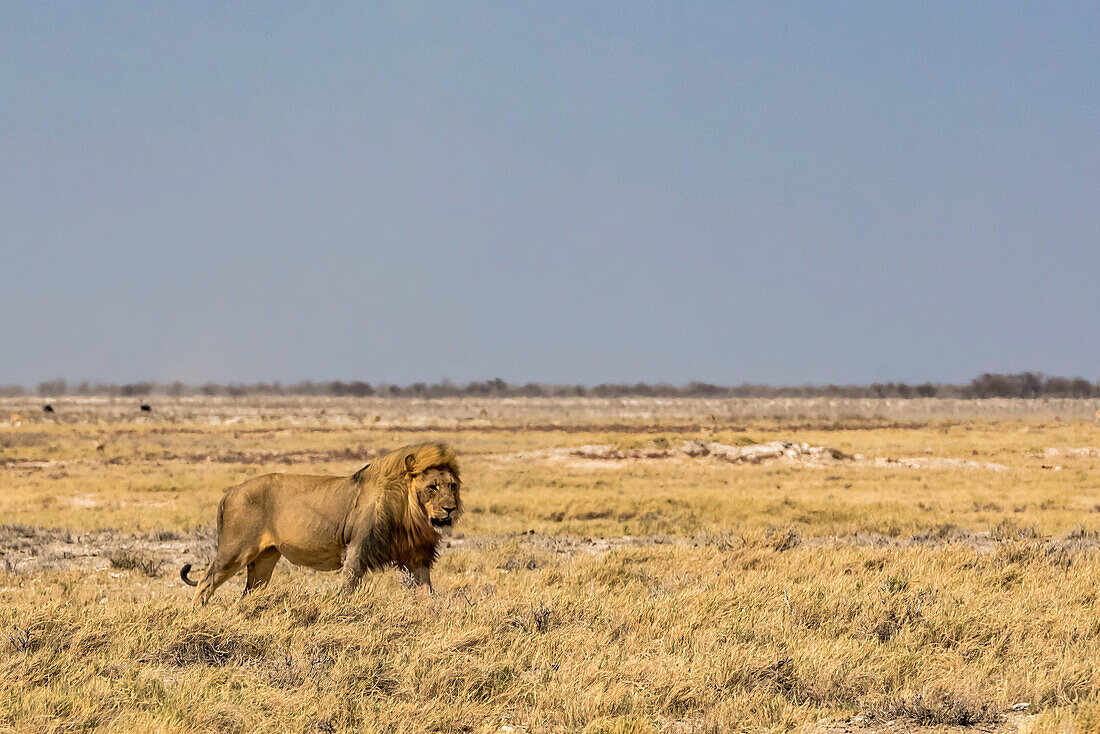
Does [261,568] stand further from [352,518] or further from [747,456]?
[747,456]

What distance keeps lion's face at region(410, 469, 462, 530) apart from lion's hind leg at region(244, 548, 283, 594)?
1609mm

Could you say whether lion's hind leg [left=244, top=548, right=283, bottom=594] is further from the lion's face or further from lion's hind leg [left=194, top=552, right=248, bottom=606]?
the lion's face

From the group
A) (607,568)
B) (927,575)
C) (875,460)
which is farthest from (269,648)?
(875,460)

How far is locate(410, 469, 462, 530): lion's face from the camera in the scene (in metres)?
9.49

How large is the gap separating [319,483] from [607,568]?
13.0 feet

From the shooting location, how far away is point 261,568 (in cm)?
1040

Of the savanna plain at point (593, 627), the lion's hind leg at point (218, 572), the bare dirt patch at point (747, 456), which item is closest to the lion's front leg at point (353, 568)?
the savanna plain at point (593, 627)

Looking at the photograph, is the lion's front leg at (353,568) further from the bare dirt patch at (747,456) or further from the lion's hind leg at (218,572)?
the bare dirt patch at (747,456)

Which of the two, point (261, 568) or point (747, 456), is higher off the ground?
point (261, 568)

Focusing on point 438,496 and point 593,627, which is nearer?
point 593,627

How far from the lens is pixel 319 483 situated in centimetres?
1018

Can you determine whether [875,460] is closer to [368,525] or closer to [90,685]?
[368,525]

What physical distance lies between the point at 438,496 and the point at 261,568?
2070 millimetres

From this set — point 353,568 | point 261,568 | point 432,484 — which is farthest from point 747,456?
point 353,568
